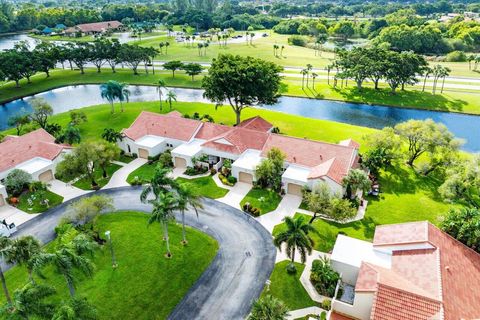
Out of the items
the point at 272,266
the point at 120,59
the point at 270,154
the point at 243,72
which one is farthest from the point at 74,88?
the point at 272,266

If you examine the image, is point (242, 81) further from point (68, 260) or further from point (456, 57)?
point (456, 57)

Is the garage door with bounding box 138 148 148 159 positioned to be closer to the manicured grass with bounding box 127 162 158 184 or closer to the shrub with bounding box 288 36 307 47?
the manicured grass with bounding box 127 162 158 184

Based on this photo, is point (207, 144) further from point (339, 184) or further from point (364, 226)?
point (364, 226)

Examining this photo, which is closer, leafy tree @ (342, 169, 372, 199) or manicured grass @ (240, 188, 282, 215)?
leafy tree @ (342, 169, 372, 199)

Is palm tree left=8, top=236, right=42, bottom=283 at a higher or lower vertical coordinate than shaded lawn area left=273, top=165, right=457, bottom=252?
higher

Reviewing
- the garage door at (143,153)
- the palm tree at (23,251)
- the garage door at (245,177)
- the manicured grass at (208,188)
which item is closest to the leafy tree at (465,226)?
the garage door at (245,177)

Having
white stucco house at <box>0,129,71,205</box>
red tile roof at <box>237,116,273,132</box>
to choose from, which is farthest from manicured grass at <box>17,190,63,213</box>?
red tile roof at <box>237,116,273,132</box>

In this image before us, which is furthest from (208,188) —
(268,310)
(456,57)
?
(456,57)

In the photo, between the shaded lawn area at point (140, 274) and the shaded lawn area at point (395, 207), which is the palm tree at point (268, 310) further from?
the shaded lawn area at point (395, 207)
